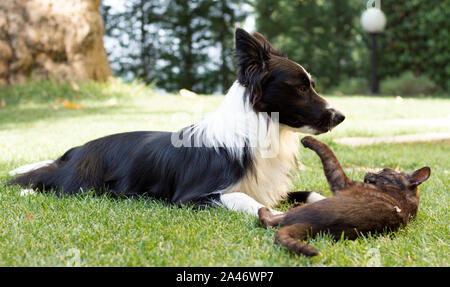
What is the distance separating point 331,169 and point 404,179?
1.77ft

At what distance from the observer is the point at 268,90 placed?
3383 millimetres

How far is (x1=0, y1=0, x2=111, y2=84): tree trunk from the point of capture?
12.3 metres

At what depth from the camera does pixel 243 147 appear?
3.40 meters

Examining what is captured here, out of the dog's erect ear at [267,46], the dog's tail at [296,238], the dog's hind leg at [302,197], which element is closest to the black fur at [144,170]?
the dog's hind leg at [302,197]

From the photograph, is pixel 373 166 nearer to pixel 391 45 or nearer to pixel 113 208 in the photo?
pixel 113 208

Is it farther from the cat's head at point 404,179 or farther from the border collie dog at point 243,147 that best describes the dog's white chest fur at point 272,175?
the cat's head at point 404,179

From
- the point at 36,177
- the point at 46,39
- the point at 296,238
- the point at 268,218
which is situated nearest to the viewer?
the point at 296,238

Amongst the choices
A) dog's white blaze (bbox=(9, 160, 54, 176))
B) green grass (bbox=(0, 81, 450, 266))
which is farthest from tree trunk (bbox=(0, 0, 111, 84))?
dog's white blaze (bbox=(9, 160, 54, 176))

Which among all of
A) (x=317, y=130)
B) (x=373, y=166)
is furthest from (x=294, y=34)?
(x=317, y=130)

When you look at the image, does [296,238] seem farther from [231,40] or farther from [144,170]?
[231,40]

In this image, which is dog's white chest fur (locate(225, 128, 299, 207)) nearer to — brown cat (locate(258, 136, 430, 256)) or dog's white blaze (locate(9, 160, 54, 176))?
brown cat (locate(258, 136, 430, 256))

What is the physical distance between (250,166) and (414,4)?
17935mm

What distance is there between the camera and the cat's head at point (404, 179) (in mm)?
3166

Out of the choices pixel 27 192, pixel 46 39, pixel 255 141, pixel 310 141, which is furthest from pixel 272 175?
pixel 46 39
